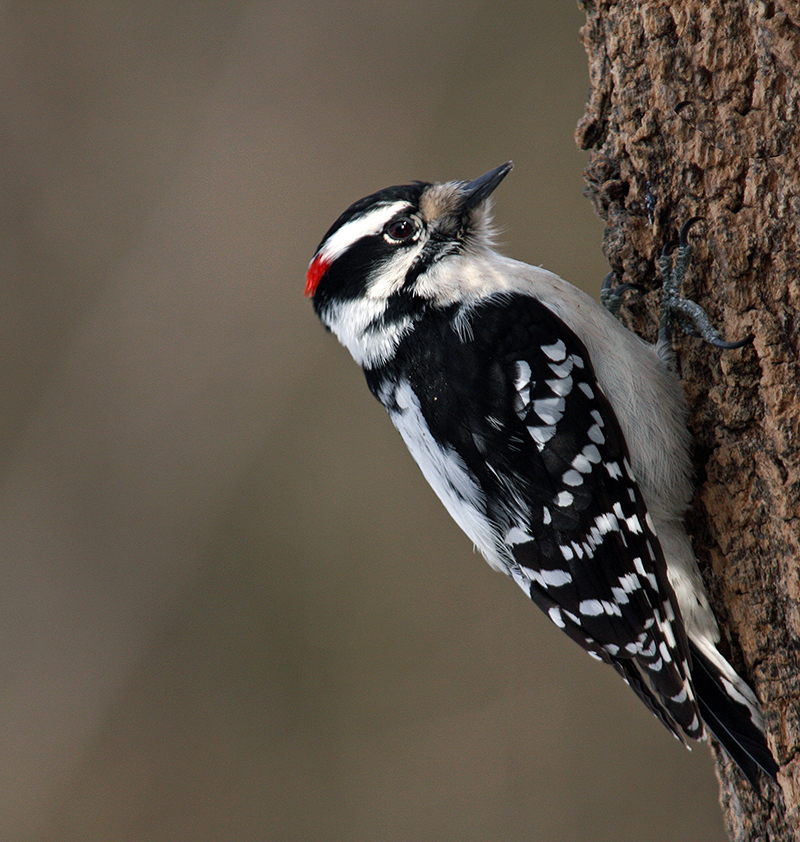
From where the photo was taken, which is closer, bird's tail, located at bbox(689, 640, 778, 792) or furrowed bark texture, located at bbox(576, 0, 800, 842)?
furrowed bark texture, located at bbox(576, 0, 800, 842)

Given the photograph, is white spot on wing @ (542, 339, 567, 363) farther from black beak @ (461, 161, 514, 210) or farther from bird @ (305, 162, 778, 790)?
black beak @ (461, 161, 514, 210)

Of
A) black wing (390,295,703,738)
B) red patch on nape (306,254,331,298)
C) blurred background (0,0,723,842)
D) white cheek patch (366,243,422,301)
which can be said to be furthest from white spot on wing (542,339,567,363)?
blurred background (0,0,723,842)

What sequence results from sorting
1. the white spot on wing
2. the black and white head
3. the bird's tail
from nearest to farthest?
the bird's tail → the white spot on wing → the black and white head

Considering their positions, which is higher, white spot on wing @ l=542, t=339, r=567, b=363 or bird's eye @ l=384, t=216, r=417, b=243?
bird's eye @ l=384, t=216, r=417, b=243

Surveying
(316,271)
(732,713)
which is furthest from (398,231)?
(732,713)

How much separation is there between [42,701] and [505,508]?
3.20 metres

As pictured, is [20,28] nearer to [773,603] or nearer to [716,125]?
[716,125]

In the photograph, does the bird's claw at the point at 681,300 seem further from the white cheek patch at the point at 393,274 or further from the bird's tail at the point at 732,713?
the bird's tail at the point at 732,713

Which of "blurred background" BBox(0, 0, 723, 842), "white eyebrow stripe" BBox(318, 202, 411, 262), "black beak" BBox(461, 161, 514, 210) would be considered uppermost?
"black beak" BBox(461, 161, 514, 210)

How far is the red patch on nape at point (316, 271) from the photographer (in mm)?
2705

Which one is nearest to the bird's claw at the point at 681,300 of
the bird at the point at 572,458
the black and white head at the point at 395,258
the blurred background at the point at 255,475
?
the bird at the point at 572,458

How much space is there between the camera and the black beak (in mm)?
2703

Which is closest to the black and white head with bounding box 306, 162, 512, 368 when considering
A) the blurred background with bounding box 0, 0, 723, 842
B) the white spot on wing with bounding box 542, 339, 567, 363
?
the white spot on wing with bounding box 542, 339, 567, 363

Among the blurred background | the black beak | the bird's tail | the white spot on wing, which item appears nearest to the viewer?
the bird's tail
